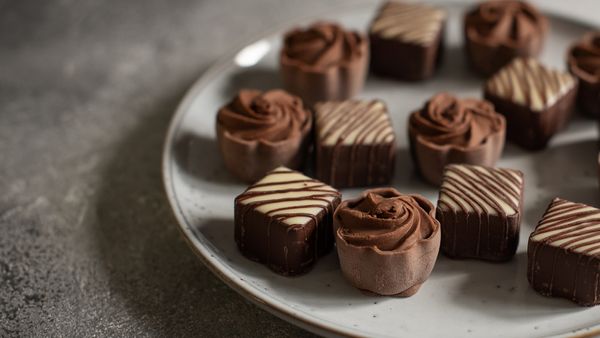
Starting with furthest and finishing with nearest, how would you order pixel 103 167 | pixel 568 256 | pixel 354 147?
pixel 103 167 → pixel 354 147 → pixel 568 256

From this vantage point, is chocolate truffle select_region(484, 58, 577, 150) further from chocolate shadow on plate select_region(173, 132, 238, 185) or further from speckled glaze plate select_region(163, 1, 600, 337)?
chocolate shadow on plate select_region(173, 132, 238, 185)

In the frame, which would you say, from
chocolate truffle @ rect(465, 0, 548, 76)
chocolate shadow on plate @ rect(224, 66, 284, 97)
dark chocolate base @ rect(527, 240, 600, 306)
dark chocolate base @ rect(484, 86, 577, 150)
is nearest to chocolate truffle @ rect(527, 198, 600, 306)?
dark chocolate base @ rect(527, 240, 600, 306)

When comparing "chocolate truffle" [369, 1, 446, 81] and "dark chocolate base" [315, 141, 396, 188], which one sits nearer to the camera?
"dark chocolate base" [315, 141, 396, 188]

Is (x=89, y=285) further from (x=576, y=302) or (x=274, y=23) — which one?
(x=274, y=23)

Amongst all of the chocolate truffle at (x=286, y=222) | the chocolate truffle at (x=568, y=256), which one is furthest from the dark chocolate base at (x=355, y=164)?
the chocolate truffle at (x=568, y=256)

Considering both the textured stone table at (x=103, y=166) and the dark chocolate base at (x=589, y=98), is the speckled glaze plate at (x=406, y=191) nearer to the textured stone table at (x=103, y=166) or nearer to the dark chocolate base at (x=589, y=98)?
the dark chocolate base at (x=589, y=98)

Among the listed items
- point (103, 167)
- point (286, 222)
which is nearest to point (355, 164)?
point (286, 222)

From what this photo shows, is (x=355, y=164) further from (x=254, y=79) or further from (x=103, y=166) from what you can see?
(x=103, y=166)
